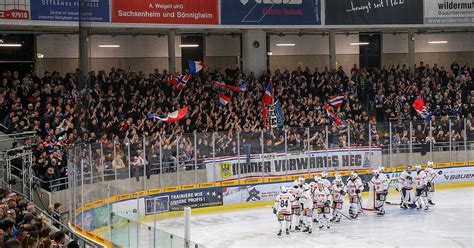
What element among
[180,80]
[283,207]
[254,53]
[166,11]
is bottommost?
[283,207]

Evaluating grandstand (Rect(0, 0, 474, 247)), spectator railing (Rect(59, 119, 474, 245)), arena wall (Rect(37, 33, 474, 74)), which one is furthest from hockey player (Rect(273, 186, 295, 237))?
arena wall (Rect(37, 33, 474, 74))

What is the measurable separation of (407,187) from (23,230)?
705 inches

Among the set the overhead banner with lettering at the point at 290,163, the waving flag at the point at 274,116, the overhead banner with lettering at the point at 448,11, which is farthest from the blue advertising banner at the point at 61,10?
the overhead banner with lettering at the point at 448,11

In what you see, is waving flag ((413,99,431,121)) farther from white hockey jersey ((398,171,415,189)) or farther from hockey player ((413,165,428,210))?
white hockey jersey ((398,171,415,189))

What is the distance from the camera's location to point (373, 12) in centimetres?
3672

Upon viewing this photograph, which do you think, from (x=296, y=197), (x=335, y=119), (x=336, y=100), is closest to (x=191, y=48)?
(x=336, y=100)

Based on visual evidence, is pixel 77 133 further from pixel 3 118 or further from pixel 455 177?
pixel 455 177

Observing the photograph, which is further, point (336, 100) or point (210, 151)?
point (336, 100)

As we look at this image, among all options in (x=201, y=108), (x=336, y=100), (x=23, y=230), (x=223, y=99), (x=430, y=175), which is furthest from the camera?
(x=336, y=100)

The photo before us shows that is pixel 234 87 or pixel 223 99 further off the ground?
pixel 234 87

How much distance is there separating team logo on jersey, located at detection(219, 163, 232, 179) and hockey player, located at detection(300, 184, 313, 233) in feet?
13.8

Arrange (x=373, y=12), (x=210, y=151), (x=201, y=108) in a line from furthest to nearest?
(x=373, y=12), (x=201, y=108), (x=210, y=151)

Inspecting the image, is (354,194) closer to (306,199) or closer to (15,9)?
(306,199)

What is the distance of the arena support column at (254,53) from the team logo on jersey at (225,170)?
9659mm
